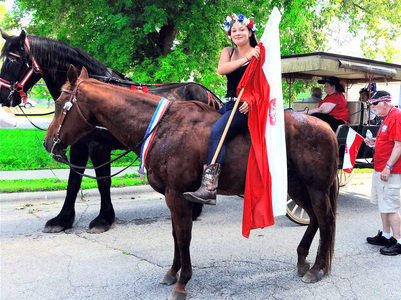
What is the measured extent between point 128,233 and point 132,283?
64.3 inches

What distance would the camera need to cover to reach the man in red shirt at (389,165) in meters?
4.50

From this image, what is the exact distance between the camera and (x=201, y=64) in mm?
10586

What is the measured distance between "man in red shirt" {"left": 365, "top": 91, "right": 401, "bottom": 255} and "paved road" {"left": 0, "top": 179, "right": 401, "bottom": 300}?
0.40 meters

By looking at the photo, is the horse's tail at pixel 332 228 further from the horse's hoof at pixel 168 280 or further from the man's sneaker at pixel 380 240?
the horse's hoof at pixel 168 280

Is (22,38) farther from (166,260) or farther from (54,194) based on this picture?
(166,260)

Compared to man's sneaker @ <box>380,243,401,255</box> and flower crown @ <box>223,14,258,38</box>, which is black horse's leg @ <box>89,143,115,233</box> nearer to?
flower crown @ <box>223,14,258,38</box>

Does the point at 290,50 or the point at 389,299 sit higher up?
the point at 290,50

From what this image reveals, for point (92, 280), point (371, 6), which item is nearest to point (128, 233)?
point (92, 280)

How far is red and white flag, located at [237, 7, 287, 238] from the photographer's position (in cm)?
345

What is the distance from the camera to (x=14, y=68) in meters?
5.08

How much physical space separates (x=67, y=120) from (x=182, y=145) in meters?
1.16

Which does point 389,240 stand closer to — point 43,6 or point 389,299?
point 389,299

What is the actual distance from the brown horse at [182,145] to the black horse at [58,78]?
5.56ft

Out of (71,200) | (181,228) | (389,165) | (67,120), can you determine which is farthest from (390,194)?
(71,200)
